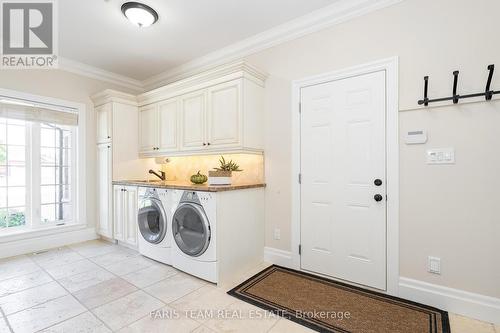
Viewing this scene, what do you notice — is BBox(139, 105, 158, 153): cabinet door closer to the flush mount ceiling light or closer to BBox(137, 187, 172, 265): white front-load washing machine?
BBox(137, 187, 172, 265): white front-load washing machine

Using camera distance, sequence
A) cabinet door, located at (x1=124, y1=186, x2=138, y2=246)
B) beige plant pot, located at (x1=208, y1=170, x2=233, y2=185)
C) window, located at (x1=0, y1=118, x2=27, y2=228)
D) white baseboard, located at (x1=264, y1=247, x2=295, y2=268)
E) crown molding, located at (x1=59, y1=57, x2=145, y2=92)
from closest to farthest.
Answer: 1. beige plant pot, located at (x1=208, y1=170, x2=233, y2=185)
2. white baseboard, located at (x1=264, y1=247, x2=295, y2=268)
3. window, located at (x1=0, y1=118, x2=27, y2=228)
4. cabinet door, located at (x1=124, y1=186, x2=138, y2=246)
5. crown molding, located at (x1=59, y1=57, x2=145, y2=92)

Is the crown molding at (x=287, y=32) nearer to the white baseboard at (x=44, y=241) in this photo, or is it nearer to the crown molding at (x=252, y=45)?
the crown molding at (x=252, y=45)

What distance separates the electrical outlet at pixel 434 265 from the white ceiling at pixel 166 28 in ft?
8.19

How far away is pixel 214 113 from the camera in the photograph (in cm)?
288

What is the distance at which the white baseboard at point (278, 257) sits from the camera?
276 cm

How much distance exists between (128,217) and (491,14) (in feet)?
13.8

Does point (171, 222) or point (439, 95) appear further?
point (171, 222)

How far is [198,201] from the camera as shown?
97.2 inches

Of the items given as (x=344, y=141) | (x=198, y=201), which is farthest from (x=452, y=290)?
(x=198, y=201)

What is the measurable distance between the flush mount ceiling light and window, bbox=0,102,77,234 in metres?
2.06

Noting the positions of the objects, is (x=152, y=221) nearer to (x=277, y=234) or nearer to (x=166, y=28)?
(x=277, y=234)

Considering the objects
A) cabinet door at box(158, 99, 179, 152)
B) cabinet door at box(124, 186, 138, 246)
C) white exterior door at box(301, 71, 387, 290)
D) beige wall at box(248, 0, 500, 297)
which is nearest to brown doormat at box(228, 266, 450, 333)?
white exterior door at box(301, 71, 387, 290)

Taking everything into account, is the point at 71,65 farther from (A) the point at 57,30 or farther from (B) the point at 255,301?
(B) the point at 255,301

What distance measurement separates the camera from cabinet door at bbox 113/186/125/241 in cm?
345
